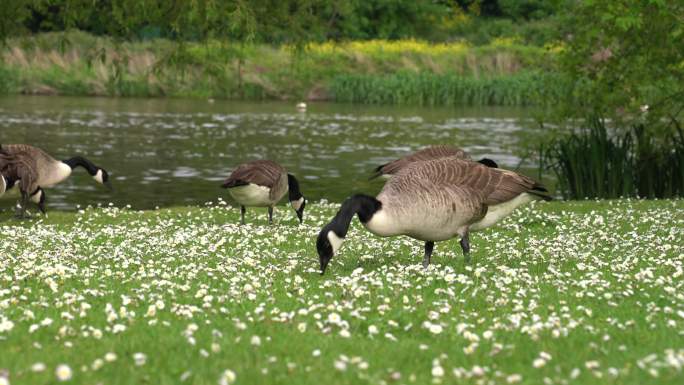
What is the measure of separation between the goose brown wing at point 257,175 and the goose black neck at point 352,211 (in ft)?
27.4

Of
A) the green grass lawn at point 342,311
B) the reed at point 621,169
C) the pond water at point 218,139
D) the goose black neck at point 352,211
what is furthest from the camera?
the pond water at point 218,139

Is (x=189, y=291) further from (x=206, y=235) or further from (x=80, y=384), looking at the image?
(x=206, y=235)

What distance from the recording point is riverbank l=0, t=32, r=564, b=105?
2746 inches

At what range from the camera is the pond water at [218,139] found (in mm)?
35656

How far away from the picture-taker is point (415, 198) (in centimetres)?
1420

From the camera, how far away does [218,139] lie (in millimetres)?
48531

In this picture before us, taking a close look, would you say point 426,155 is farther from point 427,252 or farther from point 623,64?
point 623,64

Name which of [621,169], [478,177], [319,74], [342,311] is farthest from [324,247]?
[319,74]

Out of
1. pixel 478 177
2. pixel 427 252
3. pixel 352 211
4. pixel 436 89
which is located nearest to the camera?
pixel 352 211

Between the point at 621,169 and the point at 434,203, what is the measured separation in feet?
53.6

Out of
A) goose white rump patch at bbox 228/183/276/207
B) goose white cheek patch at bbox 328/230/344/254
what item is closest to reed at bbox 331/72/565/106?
goose white rump patch at bbox 228/183/276/207

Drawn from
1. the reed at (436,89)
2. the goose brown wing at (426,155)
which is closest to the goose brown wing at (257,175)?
the goose brown wing at (426,155)

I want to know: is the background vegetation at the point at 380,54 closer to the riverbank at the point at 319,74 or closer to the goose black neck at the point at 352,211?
the riverbank at the point at 319,74

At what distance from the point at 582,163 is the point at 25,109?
127 ft
